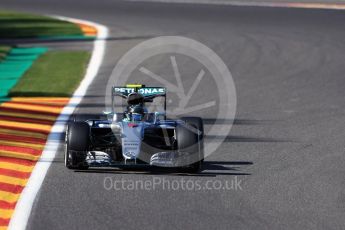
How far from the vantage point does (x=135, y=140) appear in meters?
Answer: 11.3

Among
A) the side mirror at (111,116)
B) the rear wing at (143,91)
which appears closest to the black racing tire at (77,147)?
the side mirror at (111,116)

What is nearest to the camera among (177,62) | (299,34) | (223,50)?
(177,62)

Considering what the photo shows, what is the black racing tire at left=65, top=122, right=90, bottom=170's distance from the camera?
36.4 ft

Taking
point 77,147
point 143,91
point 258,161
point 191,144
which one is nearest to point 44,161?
point 77,147

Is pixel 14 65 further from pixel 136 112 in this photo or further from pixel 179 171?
pixel 179 171

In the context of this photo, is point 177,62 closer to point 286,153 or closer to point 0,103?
point 0,103

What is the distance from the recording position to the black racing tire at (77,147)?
11.1 m

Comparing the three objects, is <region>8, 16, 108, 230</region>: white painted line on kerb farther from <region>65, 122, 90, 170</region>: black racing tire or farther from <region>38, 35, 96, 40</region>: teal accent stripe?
<region>38, 35, 96, 40</region>: teal accent stripe

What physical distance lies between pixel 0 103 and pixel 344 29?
13.4 meters

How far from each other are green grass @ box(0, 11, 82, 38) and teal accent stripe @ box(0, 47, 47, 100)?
2890mm

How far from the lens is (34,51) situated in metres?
24.8

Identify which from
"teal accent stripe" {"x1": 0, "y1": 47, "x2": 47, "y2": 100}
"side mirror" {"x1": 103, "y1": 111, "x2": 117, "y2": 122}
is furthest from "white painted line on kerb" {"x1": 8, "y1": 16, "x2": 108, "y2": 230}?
"teal accent stripe" {"x1": 0, "y1": 47, "x2": 47, "y2": 100}

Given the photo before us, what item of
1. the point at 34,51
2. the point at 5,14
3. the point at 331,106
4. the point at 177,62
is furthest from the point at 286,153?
the point at 5,14

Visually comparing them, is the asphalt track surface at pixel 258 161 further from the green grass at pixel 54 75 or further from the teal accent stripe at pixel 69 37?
the teal accent stripe at pixel 69 37
